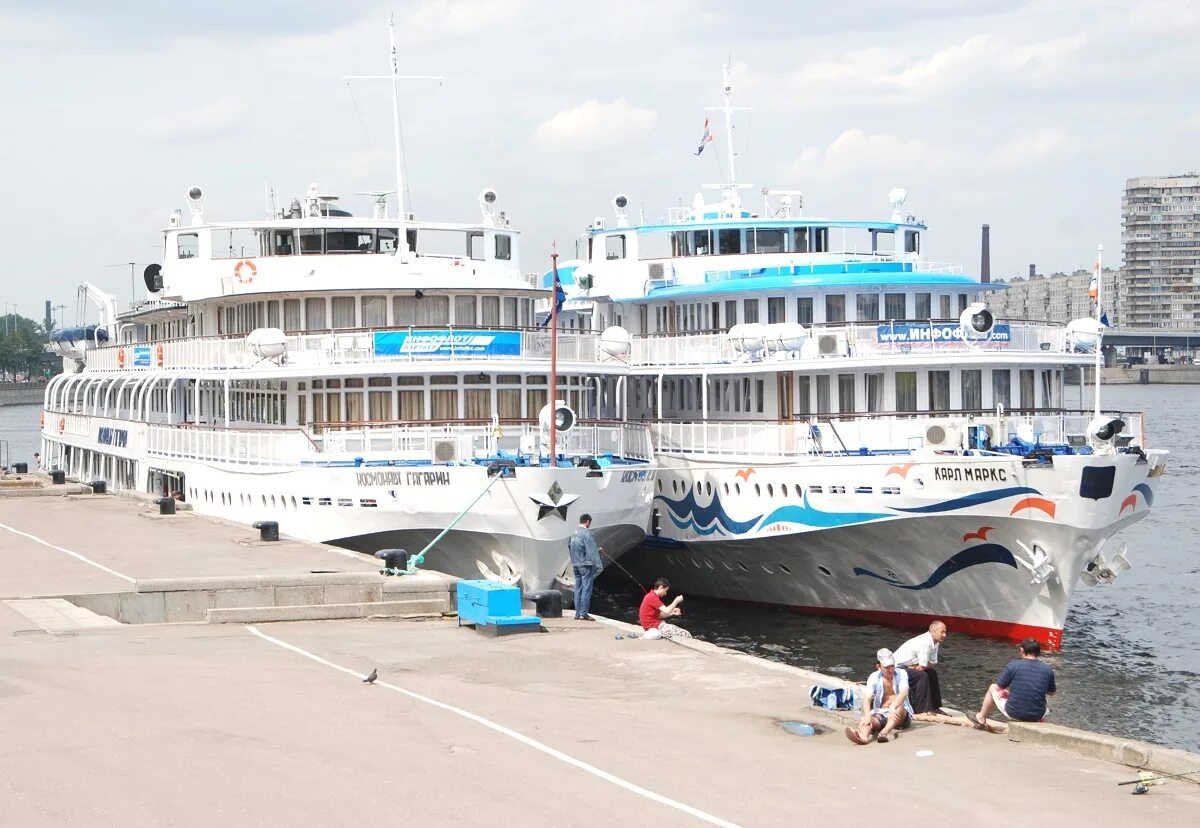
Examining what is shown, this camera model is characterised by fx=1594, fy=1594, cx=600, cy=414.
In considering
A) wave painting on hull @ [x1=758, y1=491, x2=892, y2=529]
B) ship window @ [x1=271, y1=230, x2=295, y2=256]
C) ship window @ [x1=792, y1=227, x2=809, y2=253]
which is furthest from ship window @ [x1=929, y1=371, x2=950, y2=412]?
ship window @ [x1=271, y1=230, x2=295, y2=256]

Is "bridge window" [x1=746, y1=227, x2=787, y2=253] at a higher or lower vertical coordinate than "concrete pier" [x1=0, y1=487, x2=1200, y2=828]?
higher

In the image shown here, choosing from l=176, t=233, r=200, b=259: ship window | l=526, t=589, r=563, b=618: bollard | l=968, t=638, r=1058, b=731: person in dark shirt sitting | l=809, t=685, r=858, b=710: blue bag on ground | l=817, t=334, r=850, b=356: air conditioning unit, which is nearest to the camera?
l=968, t=638, r=1058, b=731: person in dark shirt sitting

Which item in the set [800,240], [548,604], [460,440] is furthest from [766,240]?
[548,604]

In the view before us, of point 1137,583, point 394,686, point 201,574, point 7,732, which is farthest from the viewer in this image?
point 1137,583

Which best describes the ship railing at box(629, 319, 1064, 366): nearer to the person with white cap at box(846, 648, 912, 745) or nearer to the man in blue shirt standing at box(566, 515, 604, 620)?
the man in blue shirt standing at box(566, 515, 604, 620)

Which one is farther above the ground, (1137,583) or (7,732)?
(7,732)

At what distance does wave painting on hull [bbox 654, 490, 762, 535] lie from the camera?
31.8m

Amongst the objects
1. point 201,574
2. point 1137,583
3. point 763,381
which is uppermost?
point 763,381

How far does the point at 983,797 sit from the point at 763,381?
66.7 ft

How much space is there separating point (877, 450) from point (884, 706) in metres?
14.8

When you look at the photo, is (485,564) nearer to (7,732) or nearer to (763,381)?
(763,381)

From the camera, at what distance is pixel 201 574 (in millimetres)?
24625

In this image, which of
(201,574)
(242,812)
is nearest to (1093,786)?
(242,812)

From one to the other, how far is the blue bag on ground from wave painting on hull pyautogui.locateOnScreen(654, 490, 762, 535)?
47.7 ft
